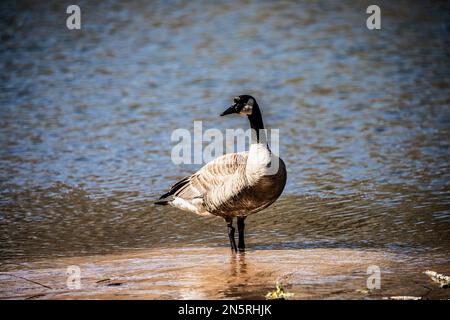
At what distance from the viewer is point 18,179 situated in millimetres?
11031

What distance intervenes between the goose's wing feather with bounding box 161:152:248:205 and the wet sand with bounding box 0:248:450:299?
568 mm

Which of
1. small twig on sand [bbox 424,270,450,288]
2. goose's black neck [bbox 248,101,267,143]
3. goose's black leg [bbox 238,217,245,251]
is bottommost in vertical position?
small twig on sand [bbox 424,270,450,288]

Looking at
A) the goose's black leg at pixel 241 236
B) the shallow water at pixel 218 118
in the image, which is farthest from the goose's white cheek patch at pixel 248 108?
the shallow water at pixel 218 118

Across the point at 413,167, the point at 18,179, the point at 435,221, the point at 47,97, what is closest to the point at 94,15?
the point at 47,97

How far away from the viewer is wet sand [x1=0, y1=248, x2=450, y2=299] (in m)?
6.41

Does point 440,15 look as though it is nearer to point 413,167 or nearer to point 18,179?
point 413,167

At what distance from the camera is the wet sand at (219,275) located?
6406mm

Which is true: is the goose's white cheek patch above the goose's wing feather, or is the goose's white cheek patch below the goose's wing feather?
above

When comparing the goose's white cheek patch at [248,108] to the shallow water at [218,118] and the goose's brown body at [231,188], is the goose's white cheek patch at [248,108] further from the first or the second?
the shallow water at [218,118]

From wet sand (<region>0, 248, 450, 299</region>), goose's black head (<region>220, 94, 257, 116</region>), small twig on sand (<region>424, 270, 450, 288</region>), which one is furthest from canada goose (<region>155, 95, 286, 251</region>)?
small twig on sand (<region>424, 270, 450, 288</region>)

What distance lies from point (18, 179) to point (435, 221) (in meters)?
5.56

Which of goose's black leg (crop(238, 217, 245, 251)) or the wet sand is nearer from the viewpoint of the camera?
the wet sand

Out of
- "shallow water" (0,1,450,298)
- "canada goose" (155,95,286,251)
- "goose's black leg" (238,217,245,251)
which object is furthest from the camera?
"shallow water" (0,1,450,298)

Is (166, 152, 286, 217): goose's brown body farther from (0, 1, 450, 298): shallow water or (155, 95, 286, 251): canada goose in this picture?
(0, 1, 450, 298): shallow water
